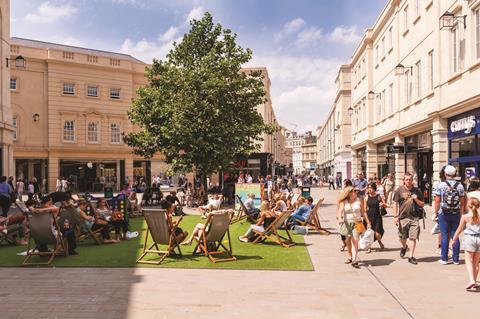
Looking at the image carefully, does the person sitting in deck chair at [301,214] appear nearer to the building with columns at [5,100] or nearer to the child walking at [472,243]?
the child walking at [472,243]

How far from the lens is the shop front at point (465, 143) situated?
15703 millimetres

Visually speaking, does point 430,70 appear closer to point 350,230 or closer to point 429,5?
point 429,5

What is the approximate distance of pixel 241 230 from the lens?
1373cm

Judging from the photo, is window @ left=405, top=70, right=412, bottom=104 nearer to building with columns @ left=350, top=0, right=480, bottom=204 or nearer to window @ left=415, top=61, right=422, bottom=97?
building with columns @ left=350, top=0, right=480, bottom=204

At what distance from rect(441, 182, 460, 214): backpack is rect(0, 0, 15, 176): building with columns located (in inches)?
832

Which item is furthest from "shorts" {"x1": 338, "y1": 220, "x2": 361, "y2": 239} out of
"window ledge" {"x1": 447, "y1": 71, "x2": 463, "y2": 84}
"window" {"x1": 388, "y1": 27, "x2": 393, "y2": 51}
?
"window" {"x1": 388, "y1": 27, "x2": 393, "y2": 51}

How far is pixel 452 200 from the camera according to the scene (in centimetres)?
874

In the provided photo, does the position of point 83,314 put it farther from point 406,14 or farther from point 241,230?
point 406,14


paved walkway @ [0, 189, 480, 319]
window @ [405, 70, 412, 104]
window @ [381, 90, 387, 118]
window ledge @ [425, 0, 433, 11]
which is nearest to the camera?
paved walkway @ [0, 189, 480, 319]

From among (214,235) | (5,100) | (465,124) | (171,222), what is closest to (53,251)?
(171,222)

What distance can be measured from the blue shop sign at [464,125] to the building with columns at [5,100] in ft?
65.7

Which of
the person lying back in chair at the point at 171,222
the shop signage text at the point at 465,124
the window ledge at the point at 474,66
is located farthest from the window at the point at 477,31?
the person lying back in chair at the point at 171,222

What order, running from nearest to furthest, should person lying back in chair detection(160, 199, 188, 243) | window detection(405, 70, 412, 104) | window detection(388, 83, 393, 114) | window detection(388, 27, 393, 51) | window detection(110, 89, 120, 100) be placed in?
person lying back in chair detection(160, 199, 188, 243) → window detection(405, 70, 412, 104) → window detection(388, 27, 393, 51) → window detection(388, 83, 393, 114) → window detection(110, 89, 120, 100)

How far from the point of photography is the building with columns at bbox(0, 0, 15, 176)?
23.8 metres
